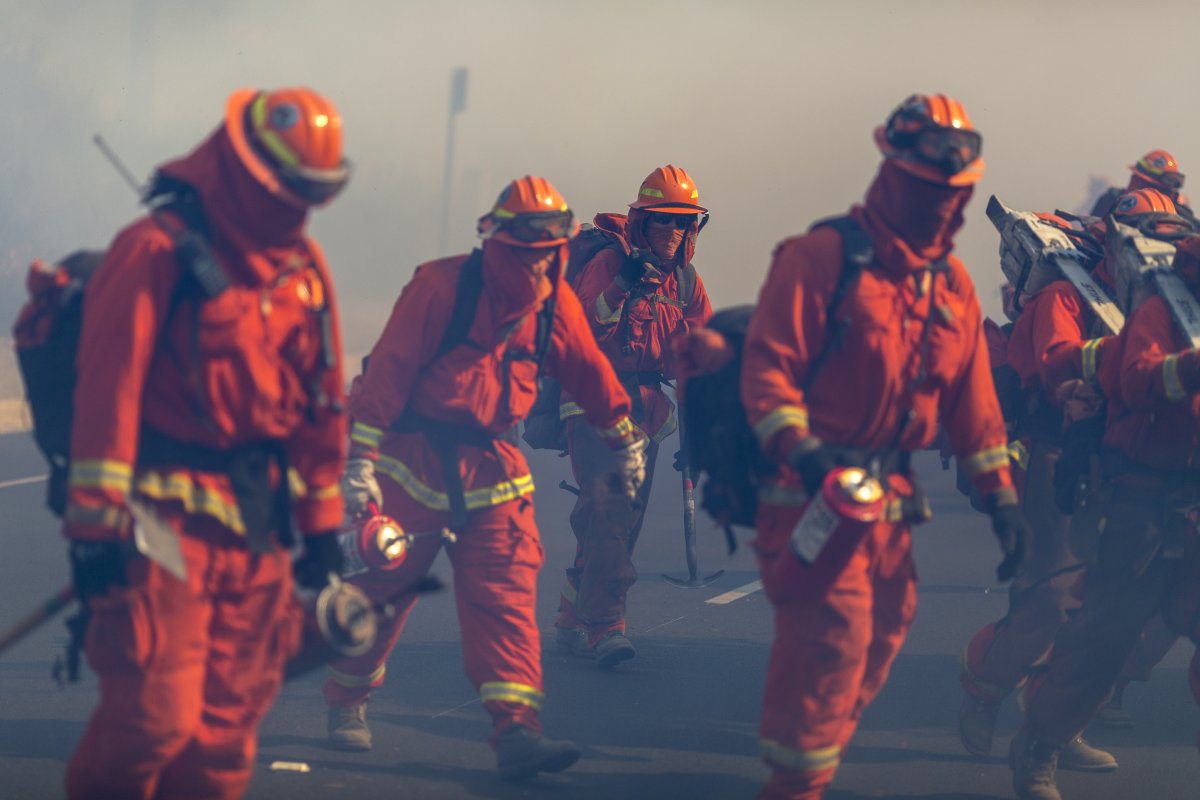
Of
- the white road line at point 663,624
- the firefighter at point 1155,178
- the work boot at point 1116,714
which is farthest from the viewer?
the firefighter at point 1155,178

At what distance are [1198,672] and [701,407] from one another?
7.10ft

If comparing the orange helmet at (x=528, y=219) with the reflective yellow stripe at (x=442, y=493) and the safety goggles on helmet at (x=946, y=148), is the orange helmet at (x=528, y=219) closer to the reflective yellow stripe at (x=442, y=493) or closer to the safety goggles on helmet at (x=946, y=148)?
the reflective yellow stripe at (x=442, y=493)

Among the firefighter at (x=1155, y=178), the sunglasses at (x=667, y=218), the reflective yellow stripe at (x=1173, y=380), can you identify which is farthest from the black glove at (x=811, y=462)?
the firefighter at (x=1155, y=178)

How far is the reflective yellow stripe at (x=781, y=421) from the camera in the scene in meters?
4.72

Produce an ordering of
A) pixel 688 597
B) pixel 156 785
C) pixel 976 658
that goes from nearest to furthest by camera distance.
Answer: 1. pixel 156 785
2. pixel 976 658
3. pixel 688 597

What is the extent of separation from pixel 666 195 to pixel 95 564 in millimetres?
4645

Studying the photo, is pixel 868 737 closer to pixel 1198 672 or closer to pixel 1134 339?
pixel 1198 672

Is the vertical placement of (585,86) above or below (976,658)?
below

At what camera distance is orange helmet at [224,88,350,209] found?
4.24 metres

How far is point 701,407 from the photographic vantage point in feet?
16.9

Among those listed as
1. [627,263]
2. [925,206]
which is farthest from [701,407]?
[627,263]

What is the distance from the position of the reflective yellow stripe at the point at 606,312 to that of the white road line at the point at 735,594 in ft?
7.08

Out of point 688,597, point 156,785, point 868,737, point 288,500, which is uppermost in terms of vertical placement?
point 288,500

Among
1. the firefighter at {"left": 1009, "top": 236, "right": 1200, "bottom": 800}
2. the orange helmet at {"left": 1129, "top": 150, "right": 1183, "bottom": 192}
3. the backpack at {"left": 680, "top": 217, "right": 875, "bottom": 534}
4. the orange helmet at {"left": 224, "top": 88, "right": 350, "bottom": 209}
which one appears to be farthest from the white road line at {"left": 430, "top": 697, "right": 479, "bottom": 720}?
the orange helmet at {"left": 1129, "top": 150, "right": 1183, "bottom": 192}
